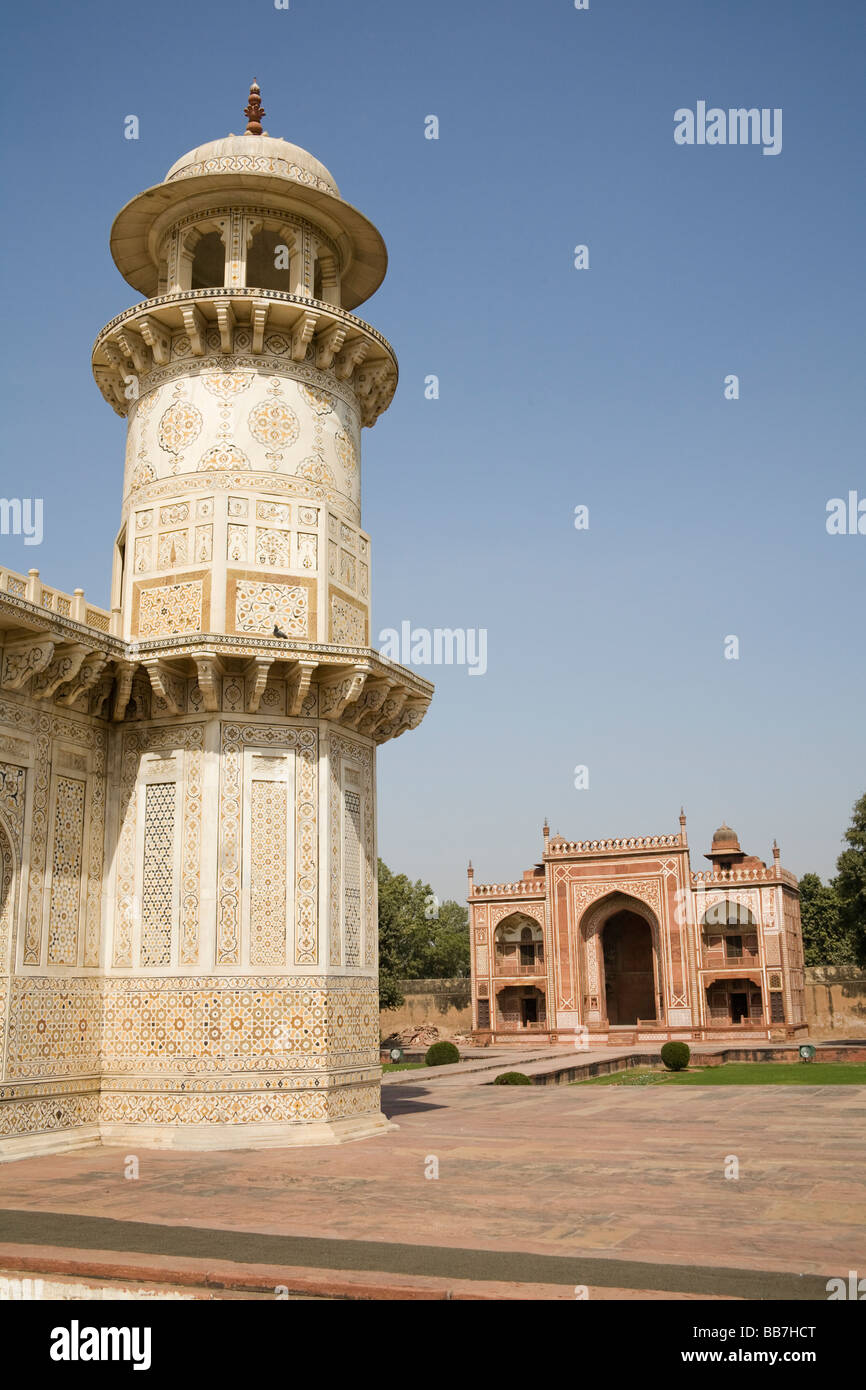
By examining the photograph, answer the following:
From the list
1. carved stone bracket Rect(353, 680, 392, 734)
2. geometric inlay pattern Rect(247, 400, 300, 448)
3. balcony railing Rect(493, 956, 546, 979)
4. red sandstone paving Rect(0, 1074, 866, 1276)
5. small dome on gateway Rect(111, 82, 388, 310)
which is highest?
small dome on gateway Rect(111, 82, 388, 310)

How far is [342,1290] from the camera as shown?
6.41m

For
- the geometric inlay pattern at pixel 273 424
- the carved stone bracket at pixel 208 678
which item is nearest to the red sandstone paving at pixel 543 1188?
the carved stone bracket at pixel 208 678

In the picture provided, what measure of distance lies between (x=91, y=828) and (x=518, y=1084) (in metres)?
13.6

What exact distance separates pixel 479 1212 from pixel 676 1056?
72.7 feet

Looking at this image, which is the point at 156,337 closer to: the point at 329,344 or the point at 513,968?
the point at 329,344

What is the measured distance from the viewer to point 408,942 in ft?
187

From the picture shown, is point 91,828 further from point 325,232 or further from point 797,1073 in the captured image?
point 797,1073

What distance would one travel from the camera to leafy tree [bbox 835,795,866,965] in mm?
41688

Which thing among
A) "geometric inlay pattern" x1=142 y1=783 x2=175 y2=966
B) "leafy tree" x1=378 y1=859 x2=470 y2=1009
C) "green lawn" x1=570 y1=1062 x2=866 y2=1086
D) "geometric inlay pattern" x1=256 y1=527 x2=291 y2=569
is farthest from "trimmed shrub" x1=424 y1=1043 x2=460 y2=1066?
"geometric inlay pattern" x1=256 y1=527 x2=291 y2=569

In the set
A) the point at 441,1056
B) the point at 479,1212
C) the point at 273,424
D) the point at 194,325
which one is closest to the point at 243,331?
the point at 194,325

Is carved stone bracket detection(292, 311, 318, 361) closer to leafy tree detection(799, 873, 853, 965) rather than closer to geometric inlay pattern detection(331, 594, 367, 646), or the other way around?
geometric inlay pattern detection(331, 594, 367, 646)

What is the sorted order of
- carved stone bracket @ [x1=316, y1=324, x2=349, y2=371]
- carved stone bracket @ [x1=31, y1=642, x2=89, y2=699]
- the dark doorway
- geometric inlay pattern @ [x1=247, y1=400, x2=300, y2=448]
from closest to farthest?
carved stone bracket @ [x1=31, y1=642, x2=89, y2=699] → geometric inlay pattern @ [x1=247, y1=400, x2=300, y2=448] → carved stone bracket @ [x1=316, y1=324, x2=349, y2=371] → the dark doorway

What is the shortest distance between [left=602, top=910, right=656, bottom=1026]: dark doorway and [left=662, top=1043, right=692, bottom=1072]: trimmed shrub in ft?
82.9

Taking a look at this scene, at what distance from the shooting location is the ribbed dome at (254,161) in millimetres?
15875
